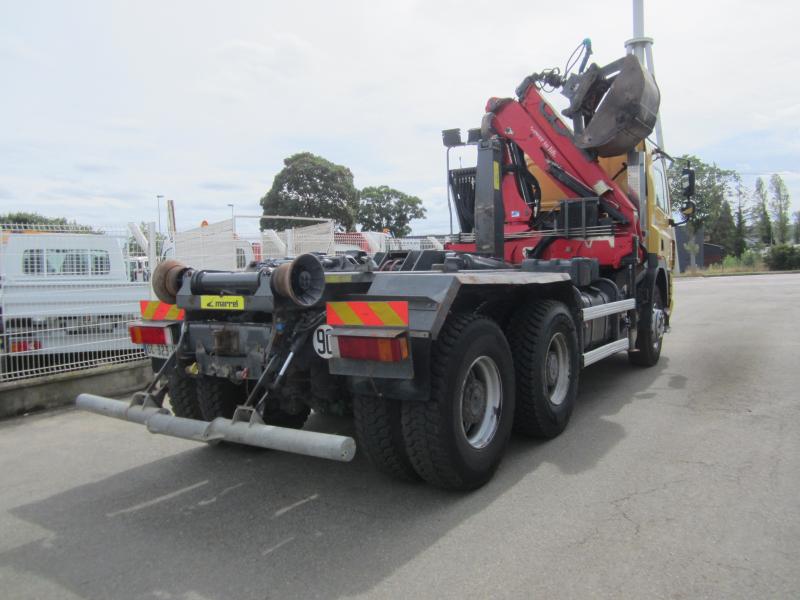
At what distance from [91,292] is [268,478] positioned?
4173 millimetres

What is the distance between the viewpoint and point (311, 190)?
3850 cm

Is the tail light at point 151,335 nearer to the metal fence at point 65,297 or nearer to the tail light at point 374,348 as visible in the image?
the tail light at point 374,348

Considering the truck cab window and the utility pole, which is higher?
the utility pole

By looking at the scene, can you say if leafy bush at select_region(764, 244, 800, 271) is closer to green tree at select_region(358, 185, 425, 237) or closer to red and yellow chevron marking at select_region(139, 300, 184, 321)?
green tree at select_region(358, 185, 425, 237)

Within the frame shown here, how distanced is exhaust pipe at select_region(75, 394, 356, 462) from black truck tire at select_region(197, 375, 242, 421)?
668mm

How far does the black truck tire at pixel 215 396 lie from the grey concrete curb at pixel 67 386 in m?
2.78

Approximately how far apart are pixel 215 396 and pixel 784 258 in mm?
55477

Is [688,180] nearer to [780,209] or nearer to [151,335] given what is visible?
[151,335]

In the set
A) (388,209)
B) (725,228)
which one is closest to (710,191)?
(725,228)

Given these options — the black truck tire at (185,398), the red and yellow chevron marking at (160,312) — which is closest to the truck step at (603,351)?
the black truck tire at (185,398)

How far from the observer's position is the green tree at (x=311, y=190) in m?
38.3

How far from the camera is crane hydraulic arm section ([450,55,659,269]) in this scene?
22.0 feet

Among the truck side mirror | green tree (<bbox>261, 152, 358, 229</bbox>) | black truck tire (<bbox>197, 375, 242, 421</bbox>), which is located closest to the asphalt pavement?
black truck tire (<bbox>197, 375, 242, 421</bbox>)

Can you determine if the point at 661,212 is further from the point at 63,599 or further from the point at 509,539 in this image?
the point at 63,599
